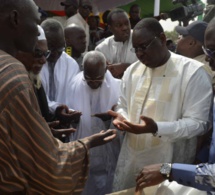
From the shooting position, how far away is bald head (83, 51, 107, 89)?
3.47 meters

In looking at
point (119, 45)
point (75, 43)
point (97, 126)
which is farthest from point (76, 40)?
point (97, 126)

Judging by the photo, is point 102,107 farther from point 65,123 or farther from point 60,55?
point 60,55

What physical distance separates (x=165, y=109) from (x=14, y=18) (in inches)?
56.3

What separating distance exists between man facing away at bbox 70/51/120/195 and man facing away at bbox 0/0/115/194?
1683 mm

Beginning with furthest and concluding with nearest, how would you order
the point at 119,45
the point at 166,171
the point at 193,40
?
the point at 119,45
the point at 193,40
the point at 166,171

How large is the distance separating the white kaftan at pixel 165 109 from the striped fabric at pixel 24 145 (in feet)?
3.67

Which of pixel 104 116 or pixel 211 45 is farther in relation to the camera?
pixel 104 116

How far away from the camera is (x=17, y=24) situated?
5.48ft

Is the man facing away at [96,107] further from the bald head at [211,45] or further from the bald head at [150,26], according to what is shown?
the bald head at [211,45]

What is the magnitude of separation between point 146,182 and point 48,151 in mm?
914

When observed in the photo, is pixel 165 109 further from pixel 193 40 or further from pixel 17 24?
pixel 17 24

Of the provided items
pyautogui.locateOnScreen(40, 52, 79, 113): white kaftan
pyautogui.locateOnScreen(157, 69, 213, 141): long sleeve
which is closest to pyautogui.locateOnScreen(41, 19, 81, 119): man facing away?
pyautogui.locateOnScreen(40, 52, 79, 113): white kaftan

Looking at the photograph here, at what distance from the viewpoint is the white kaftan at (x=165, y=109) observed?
8.70 ft

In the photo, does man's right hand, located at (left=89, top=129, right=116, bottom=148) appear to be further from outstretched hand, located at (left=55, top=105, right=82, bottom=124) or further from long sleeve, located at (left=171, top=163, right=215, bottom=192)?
outstretched hand, located at (left=55, top=105, right=82, bottom=124)
